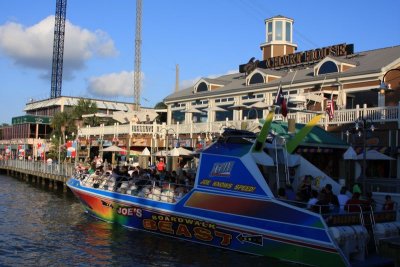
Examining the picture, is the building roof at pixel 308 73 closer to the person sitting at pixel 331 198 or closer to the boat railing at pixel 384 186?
the boat railing at pixel 384 186

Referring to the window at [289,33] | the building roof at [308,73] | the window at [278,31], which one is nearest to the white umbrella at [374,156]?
the building roof at [308,73]

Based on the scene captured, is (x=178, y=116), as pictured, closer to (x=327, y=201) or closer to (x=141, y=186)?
(x=141, y=186)

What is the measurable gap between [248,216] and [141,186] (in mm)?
5715

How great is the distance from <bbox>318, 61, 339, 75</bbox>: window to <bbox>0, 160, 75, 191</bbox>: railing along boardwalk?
18221 mm

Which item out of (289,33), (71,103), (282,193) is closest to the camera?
(282,193)

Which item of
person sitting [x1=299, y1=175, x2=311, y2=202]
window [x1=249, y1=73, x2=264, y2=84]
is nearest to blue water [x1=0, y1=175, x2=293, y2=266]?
person sitting [x1=299, y1=175, x2=311, y2=202]

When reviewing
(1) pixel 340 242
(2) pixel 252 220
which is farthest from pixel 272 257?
(1) pixel 340 242

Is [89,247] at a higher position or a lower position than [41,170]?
lower

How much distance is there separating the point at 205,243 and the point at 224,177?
7.67 ft

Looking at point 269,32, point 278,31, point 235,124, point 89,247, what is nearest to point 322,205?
point 89,247

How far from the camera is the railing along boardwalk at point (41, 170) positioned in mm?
38438

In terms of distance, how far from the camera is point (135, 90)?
6962cm

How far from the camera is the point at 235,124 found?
2991cm

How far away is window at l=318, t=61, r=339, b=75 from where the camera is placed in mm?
30462
